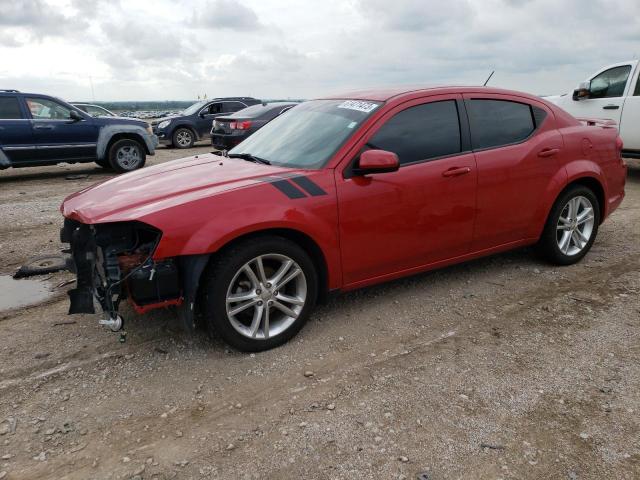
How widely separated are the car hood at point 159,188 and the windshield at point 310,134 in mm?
186

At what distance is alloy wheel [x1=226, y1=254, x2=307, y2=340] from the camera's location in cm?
303

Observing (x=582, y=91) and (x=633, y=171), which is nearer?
(x=582, y=91)

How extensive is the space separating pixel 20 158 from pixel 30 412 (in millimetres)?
8206

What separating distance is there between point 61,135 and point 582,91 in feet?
32.4

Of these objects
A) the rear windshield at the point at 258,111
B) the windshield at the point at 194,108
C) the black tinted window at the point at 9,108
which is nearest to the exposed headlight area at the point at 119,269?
the black tinted window at the point at 9,108

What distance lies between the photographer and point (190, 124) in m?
16.2

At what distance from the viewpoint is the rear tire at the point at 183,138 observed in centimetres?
1609

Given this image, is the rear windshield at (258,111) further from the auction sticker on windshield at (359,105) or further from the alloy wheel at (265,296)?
the alloy wheel at (265,296)

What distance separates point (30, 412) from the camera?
2.59m

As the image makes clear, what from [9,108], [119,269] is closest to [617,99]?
[119,269]

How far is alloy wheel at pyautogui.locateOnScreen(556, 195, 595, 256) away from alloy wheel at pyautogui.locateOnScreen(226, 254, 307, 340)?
262cm

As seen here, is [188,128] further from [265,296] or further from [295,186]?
[265,296]

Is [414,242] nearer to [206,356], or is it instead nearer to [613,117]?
[206,356]

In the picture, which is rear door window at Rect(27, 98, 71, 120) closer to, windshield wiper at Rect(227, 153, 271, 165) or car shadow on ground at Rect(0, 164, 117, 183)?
car shadow on ground at Rect(0, 164, 117, 183)
